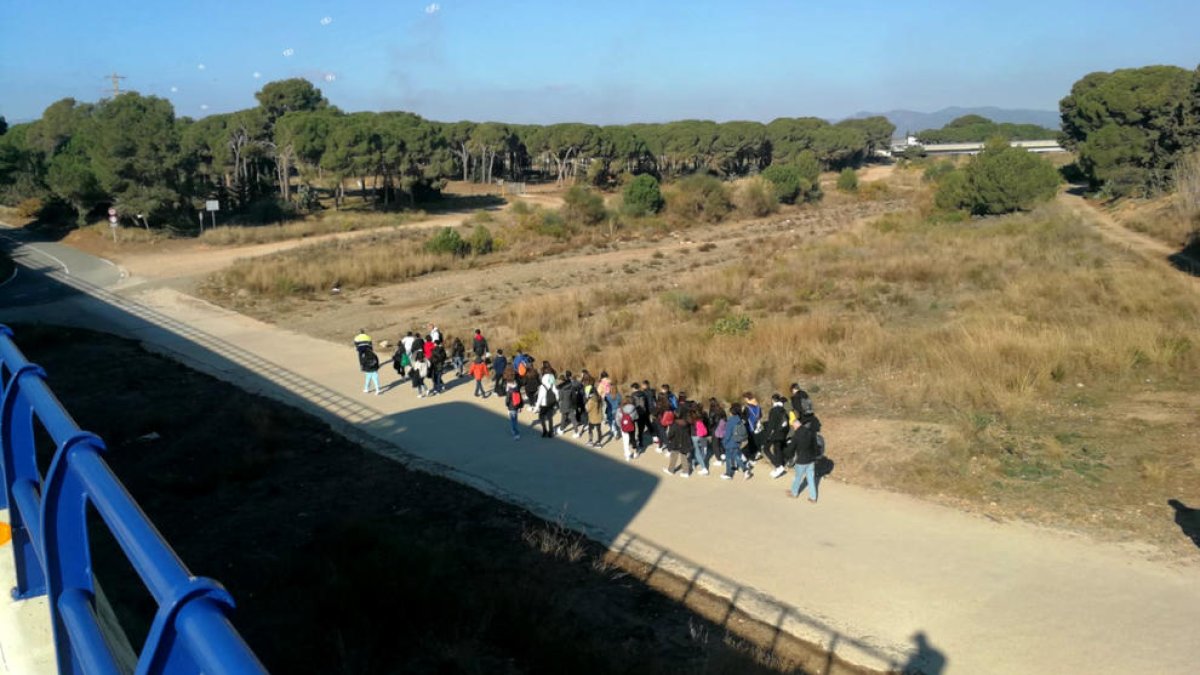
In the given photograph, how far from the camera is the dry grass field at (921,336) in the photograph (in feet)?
41.4

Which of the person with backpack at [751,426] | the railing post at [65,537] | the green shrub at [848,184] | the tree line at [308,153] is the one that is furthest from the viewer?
the green shrub at [848,184]

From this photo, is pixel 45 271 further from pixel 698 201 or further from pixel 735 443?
pixel 698 201

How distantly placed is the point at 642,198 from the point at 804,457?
4669 cm

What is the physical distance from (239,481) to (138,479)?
1.50m

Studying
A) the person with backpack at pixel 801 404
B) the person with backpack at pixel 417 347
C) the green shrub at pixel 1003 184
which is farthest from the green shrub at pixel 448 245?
the person with backpack at pixel 801 404

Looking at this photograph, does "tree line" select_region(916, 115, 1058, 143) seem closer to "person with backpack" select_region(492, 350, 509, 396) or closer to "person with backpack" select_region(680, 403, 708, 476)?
"person with backpack" select_region(492, 350, 509, 396)

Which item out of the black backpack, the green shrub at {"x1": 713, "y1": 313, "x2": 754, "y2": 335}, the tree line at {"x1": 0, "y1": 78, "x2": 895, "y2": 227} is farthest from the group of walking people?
the tree line at {"x1": 0, "y1": 78, "x2": 895, "y2": 227}

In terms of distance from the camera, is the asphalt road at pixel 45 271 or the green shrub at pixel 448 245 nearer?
the asphalt road at pixel 45 271

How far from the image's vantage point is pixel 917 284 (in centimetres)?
2752

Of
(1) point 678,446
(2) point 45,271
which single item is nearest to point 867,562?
(1) point 678,446

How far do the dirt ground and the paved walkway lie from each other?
673mm

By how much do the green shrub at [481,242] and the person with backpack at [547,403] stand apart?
29.4 meters

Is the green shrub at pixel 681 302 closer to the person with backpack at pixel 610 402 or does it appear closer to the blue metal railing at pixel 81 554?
the person with backpack at pixel 610 402

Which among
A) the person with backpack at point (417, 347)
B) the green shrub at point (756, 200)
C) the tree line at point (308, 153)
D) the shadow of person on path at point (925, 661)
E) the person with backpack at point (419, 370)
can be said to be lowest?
the shadow of person on path at point (925, 661)
